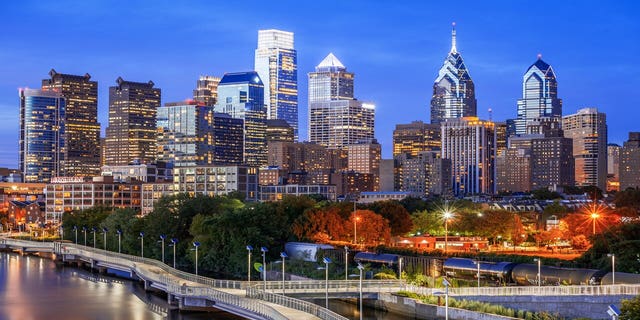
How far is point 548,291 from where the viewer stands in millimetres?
66500

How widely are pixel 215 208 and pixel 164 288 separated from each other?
50.0 metres

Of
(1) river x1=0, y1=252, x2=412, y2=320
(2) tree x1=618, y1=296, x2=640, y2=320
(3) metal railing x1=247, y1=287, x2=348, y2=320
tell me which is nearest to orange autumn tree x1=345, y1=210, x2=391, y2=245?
(1) river x1=0, y1=252, x2=412, y2=320

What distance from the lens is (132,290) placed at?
94.7 meters

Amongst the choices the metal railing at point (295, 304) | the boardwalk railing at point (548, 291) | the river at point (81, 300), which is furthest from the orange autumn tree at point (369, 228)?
the metal railing at point (295, 304)

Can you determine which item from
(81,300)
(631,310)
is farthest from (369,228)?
(631,310)

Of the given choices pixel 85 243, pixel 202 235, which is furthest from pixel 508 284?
pixel 85 243

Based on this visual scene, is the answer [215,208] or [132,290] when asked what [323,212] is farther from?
[132,290]

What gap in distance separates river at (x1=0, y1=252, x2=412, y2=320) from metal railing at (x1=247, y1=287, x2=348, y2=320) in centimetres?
383

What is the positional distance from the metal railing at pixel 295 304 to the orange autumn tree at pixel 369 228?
4613cm

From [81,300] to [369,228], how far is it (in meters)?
41.1

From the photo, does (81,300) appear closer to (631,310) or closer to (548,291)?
(548,291)

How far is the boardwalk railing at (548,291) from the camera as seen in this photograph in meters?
65.0

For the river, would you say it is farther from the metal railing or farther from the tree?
the tree

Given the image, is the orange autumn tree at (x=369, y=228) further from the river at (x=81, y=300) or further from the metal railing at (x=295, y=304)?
the metal railing at (x=295, y=304)
